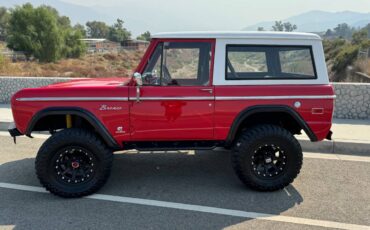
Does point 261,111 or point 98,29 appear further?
point 98,29

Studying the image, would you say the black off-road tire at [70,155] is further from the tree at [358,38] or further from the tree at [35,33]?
the tree at [35,33]

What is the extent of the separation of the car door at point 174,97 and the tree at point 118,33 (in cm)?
12897

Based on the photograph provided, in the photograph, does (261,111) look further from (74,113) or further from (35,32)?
(35,32)

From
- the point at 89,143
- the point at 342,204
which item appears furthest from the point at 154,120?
the point at 342,204

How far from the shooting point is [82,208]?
3797 millimetres

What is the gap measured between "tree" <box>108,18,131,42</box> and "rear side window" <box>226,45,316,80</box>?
129m

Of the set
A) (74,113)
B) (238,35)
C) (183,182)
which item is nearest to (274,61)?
(238,35)

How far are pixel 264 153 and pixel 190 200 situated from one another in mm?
1099

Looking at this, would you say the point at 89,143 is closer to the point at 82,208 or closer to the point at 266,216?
the point at 82,208

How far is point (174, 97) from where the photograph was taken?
13.1ft

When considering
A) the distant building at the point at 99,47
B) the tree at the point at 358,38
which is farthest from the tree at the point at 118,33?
the tree at the point at 358,38

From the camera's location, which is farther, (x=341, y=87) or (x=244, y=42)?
(x=341, y=87)

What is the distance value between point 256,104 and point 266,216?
1.30m

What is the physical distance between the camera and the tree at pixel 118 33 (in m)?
133
